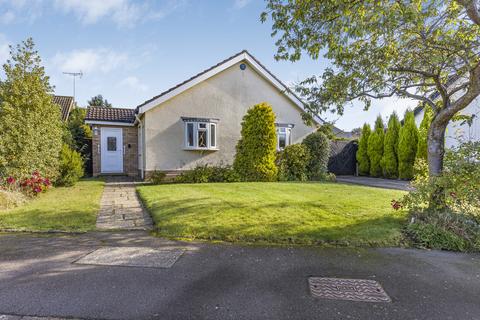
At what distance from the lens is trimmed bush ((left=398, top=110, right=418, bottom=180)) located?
1565 centimetres

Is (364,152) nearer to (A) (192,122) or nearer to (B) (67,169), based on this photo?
(A) (192,122)

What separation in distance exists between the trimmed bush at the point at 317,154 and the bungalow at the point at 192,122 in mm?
984

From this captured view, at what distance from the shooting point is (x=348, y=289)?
3.06 m

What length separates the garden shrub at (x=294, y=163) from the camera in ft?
44.4

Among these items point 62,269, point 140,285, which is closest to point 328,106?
point 140,285

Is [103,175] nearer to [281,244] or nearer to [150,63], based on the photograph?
[150,63]

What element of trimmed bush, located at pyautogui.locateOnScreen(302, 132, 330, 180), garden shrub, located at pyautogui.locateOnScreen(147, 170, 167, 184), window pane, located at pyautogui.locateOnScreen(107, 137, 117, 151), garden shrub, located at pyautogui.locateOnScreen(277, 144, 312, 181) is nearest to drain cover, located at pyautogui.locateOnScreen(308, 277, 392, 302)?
garden shrub, located at pyautogui.locateOnScreen(277, 144, 312, 181)

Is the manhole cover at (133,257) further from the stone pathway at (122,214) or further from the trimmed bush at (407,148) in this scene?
the trimmed bush at (407,148)

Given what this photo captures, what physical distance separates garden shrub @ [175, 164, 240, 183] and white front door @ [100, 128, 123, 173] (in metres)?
5.08

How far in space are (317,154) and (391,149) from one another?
627cm

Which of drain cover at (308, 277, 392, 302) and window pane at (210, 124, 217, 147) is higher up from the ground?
window pane at (210, 124, 217, 147)

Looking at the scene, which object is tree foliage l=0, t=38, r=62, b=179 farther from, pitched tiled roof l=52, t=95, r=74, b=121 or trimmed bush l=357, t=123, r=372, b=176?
trimmed bush l=357, t=123, r=372, b=176

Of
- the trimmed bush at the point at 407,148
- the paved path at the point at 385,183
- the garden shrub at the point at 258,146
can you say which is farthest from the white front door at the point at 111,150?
the trimmed bush at the point at 407,148

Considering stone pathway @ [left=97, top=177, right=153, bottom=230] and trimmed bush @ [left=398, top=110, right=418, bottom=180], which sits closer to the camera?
stone pathway @ [left=97, top=177, right=153, bottom=230]
